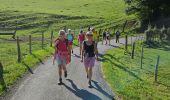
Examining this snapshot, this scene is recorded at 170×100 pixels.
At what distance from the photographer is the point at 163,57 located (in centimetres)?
3472

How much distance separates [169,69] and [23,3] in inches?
2803

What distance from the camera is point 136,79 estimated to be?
846 inches

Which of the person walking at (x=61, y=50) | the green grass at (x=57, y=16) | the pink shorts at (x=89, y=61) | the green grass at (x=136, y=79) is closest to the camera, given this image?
the green grass at (x=136, y=79)

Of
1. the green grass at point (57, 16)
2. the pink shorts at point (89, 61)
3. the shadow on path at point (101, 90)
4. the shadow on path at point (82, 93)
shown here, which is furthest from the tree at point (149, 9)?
the shadow on path at point (82, 93)

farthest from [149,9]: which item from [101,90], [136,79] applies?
[101,90]

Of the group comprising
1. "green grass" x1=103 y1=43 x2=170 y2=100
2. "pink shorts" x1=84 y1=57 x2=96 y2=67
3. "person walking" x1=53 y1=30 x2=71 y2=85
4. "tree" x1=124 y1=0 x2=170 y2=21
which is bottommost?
"green grass" x1=103 y1=43 x2=170 y2=100

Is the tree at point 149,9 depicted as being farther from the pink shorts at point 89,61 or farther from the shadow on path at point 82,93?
the shadow on path at point 82,93

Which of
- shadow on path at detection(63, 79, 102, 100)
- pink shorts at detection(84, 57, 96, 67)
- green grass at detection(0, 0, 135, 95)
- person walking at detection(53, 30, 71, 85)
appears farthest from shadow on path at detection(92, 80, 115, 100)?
green grass at detection(0, 0, 135, 95)

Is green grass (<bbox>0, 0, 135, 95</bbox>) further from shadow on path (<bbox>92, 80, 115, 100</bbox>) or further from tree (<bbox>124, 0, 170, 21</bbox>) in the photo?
shadow on path (<bbox>92, 80, 115, 100</bbox>)

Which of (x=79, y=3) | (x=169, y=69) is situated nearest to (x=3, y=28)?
(x=79, y=3)

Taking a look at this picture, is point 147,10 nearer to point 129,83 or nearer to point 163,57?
point 163,57

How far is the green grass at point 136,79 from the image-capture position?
18.0 metres

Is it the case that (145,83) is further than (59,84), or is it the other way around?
(145,83)

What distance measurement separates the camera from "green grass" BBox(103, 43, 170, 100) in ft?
59.2
